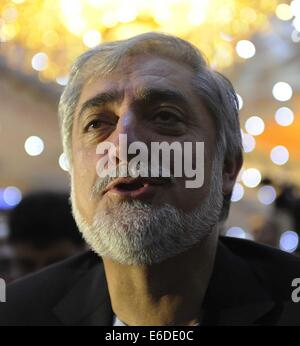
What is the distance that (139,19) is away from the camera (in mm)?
2697

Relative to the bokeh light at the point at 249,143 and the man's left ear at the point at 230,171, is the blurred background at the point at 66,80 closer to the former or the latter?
the bokeh light at the point at 249,143

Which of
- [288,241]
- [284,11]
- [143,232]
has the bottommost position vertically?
[288,241]

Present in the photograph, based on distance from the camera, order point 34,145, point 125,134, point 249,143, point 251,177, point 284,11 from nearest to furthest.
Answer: point 125,134 → point 284,11 → point 249,143 → point 251,177 → point 34,145

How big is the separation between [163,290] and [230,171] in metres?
0.35

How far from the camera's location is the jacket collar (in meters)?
1.19

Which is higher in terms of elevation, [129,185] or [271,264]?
[129,185]

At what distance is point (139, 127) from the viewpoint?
1142mm

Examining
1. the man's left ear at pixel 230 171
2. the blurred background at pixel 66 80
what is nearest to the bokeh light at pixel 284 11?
the blurred background at pixel 66 80

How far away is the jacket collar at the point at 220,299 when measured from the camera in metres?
1.19

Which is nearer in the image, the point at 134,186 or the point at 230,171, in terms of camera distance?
the point at 134,186

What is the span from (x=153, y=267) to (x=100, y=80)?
0.40 metres

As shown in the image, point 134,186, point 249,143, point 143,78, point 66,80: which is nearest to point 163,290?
point 134,186

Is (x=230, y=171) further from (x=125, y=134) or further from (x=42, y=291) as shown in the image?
(x=42, y=291)

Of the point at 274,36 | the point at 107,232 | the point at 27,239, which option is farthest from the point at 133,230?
the point at 274,36
